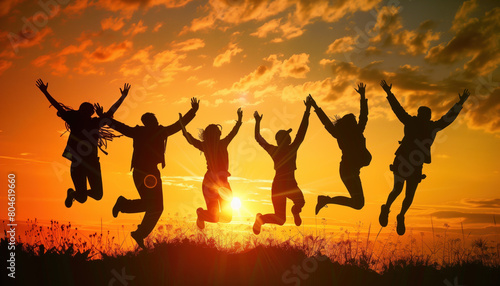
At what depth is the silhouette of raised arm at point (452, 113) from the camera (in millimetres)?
11984

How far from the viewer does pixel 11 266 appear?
8.72 meters

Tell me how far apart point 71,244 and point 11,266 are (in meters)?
1.67

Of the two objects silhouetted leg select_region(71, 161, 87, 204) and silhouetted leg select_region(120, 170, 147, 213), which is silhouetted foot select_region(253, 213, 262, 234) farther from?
silhouetted leg select_region(71, 161, 87, 204)

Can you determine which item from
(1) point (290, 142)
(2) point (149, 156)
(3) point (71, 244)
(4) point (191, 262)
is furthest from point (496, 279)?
(3) point (71, 244)

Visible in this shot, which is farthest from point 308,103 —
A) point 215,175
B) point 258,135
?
point 215,175

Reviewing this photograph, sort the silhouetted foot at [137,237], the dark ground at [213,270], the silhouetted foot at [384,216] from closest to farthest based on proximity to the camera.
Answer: the dark ground at [213,270]
the silhouetted foot at [137,237]
the silhouetted foot at [384,216]

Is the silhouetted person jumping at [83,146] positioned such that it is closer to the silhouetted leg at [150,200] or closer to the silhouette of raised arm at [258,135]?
the silhouetted leg at [150,200]

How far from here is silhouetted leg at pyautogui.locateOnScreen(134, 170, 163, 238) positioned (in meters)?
11.3

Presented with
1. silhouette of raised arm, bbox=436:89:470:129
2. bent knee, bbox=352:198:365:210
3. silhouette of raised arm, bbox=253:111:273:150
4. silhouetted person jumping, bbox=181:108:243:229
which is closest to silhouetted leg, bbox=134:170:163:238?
silhouetted person jumping, bbox=181:108:243:229

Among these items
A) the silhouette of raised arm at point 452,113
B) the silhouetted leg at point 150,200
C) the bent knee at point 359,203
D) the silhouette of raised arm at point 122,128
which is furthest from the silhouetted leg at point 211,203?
the silhouette of raised arm at point 452,113

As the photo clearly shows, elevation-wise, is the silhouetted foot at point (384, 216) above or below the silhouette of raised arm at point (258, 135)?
below

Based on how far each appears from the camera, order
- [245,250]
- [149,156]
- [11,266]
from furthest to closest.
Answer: [149,156], [245,250], [11,266]

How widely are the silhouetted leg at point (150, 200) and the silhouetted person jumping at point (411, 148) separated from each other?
5.88 meters

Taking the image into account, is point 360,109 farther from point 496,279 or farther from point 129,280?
point 129,280
